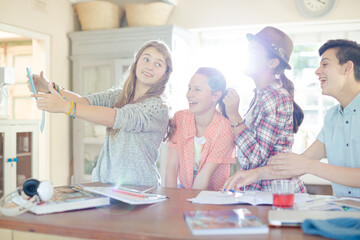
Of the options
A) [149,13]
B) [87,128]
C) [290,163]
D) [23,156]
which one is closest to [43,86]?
[290,163]

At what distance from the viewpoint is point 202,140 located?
1945 mm

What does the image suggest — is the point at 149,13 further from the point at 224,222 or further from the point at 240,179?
the point at 224,222

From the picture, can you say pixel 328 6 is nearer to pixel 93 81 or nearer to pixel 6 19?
pixel 93 81

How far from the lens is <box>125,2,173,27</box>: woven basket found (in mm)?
4047

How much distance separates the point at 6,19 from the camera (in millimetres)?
3531

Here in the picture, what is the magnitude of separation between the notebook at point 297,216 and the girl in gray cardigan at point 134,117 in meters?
0.80

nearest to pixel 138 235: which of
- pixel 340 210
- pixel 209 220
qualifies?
pixel 209 220

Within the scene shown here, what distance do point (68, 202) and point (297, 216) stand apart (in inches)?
29.9

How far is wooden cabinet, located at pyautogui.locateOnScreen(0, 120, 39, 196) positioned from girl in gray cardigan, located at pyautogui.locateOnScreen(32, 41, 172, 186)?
160cm

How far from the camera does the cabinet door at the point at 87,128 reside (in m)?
4.28

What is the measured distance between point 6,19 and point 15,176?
1437mm

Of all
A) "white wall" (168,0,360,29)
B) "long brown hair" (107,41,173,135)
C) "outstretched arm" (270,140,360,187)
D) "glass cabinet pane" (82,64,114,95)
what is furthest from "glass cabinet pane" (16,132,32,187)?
"outstretched arm" (270,140,360,187)

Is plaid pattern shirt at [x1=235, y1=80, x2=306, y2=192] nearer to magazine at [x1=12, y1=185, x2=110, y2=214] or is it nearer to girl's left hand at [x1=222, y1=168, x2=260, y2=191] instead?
girl's left hand at [x1=222, y1=168, x2=260, y2=191]

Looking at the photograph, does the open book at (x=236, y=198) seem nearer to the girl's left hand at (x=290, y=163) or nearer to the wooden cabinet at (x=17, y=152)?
the girl's left hand at (x=290, y=163)
